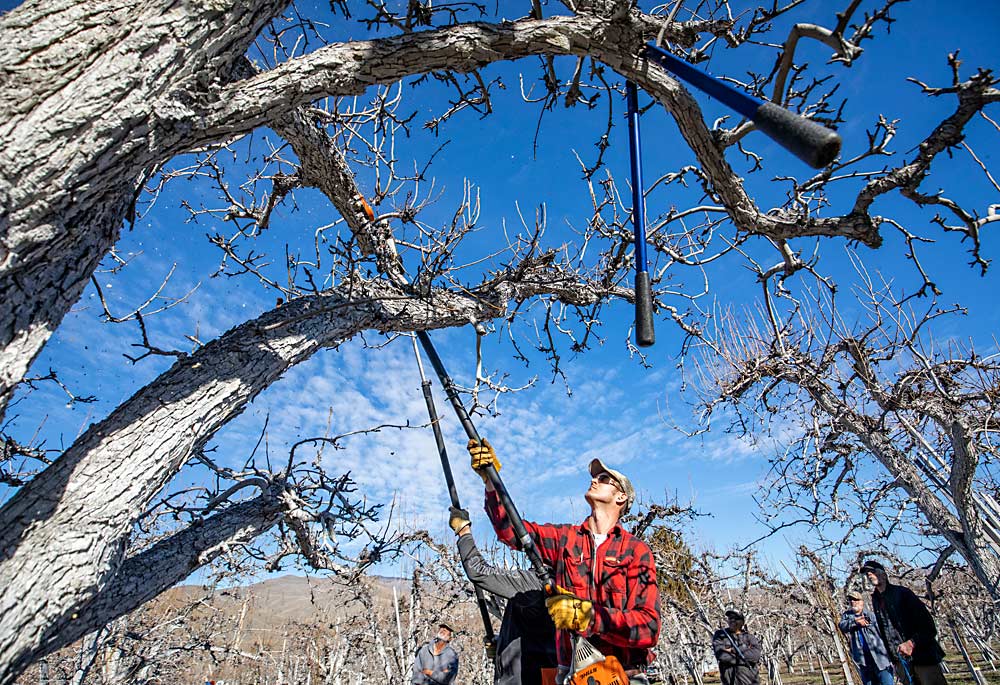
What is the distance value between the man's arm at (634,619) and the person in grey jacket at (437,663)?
6719mm

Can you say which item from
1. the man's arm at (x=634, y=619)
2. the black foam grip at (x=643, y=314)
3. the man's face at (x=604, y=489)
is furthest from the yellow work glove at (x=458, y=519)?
the black foam grip at (x=643, y=314)

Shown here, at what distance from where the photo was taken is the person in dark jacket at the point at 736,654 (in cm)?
720

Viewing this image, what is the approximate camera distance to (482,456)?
3498mm

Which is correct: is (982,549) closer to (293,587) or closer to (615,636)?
(615,636)

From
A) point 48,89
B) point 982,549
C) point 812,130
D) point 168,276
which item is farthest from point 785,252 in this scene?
point 982,549

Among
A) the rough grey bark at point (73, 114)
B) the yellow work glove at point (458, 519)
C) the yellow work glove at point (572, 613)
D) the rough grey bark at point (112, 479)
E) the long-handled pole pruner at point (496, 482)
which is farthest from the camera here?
the yellow work glove at point (458, 519)

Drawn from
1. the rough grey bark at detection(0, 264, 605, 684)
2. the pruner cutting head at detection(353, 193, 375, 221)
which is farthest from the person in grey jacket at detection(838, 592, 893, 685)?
the rough grey bark at detection(0, 264, 605, 684)

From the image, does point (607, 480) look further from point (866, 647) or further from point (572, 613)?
point (866, 647)

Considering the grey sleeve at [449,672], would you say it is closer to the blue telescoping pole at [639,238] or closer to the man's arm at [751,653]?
the man's arm at [751,653]

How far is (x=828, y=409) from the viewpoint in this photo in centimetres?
711

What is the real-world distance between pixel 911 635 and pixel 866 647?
Answer: 1779mm

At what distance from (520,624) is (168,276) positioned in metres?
3.35

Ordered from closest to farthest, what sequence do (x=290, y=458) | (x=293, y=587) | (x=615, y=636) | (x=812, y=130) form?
(x=812, y=130) → (x=615, y=636) → (x=290, y=458) → (x=293, y=587)

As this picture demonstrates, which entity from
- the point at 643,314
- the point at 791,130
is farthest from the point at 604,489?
the point at 791,130
